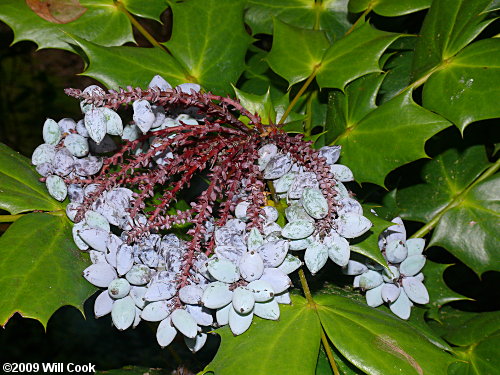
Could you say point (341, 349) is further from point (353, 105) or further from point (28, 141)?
point (28, 141)

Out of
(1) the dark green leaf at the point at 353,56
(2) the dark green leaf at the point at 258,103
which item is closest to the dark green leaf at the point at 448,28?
(1) the dark green leaf at the point at 353,56

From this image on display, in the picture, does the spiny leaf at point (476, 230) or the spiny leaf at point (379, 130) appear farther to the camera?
the spiny leaf at point (476, 230)

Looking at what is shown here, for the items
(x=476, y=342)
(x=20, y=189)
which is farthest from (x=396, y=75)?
(x=20, y=189)

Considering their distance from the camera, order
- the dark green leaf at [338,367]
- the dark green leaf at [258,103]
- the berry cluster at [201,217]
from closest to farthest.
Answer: the berry cluster at [201,217] < the dark green leaf at [338,367] < the dark green leaf at [258,103]

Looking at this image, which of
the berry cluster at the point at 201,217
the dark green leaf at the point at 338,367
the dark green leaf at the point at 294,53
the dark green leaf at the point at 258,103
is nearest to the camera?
the berry cluster at the point at 201,217

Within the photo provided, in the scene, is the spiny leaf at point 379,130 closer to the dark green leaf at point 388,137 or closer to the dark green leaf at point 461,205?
the dark green leaf at point 388,137

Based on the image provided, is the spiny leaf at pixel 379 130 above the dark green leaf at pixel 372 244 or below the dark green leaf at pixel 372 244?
above

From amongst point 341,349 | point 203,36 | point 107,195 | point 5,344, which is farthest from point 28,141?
point 341,349
